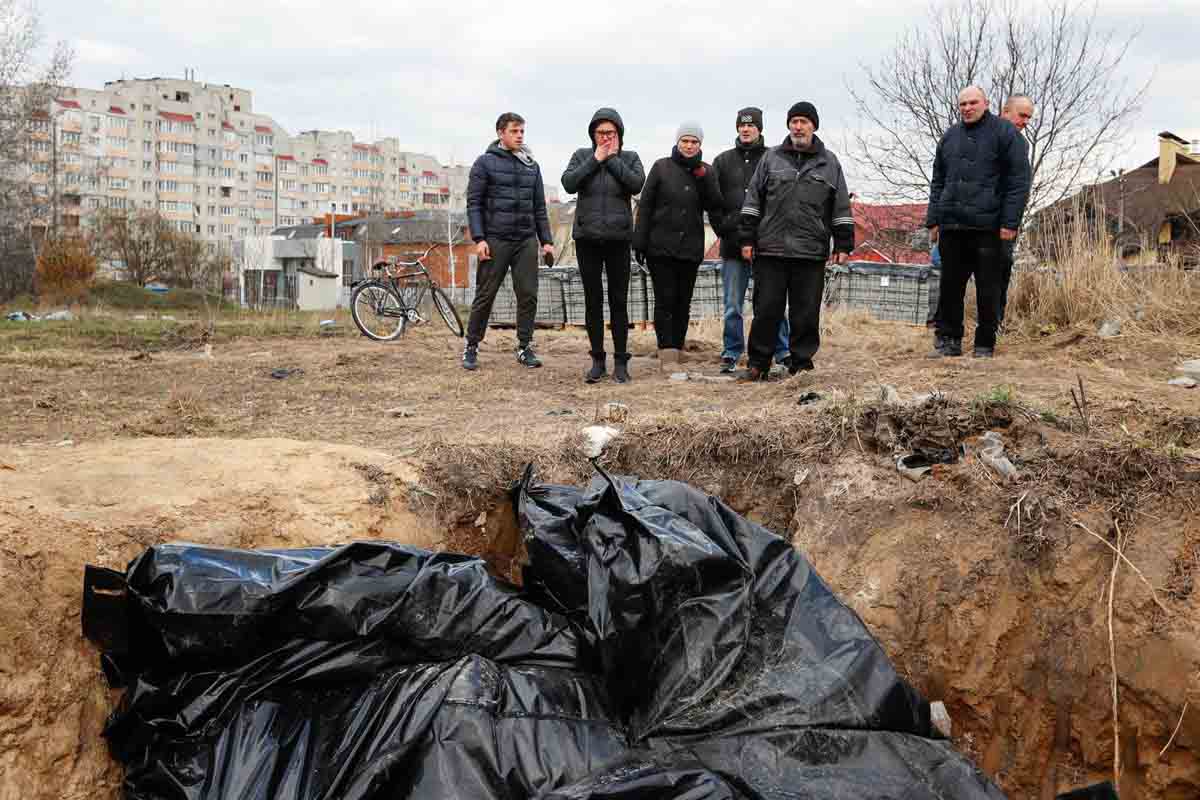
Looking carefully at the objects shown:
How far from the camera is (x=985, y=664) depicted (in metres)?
2.89

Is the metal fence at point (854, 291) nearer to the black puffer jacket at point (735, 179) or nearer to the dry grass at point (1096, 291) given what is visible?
the dry grass at point (1096, 291)

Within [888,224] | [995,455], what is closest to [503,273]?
[995,455]

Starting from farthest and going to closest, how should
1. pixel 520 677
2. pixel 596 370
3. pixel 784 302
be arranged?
pixel 596 370 < pixel 784 302 < pixel 520 677

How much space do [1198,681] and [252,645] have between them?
259cm

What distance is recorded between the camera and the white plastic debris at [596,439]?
11.8 ft

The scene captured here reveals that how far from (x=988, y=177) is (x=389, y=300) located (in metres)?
5.68

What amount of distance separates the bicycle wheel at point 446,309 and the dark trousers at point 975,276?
4832 millimetres

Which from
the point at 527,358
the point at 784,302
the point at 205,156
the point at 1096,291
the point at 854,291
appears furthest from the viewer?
the point at 205,156

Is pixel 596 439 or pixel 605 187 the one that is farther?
pixel 605 187

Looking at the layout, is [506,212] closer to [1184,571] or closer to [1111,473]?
[1111,473]

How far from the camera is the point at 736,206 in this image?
19.4 ft

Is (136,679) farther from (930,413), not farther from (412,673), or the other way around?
A: (930,413)

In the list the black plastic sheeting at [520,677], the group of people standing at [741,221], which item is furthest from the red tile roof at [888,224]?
the black plastic sheeting at [520,677]

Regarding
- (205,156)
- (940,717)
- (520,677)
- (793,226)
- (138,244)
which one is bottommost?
(940,717)
